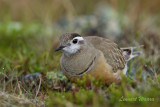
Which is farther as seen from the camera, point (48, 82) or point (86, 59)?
point (48, 82)

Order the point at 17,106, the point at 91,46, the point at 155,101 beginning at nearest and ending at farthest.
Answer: the point at 155,101
the point at 17,106
the point at 91,46

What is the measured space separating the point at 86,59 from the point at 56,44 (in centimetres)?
215

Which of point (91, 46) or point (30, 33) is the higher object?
point (30, 33)

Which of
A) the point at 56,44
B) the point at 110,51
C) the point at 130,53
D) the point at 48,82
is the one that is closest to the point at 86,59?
the point at 110,51

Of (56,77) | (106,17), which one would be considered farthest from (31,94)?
(106,17)

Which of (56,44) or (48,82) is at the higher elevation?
(56,44)

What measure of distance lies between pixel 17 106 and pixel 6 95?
0.27m

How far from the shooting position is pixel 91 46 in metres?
5.87

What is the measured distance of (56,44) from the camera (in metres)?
7.75

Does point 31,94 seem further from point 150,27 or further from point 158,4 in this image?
point 158,4

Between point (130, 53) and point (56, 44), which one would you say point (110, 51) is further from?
point (56, 44)

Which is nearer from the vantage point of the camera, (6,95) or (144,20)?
(6,95)

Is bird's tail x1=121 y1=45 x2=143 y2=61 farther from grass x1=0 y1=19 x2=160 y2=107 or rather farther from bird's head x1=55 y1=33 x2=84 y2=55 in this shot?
bird's head x1=55 y1=33 x2=84 y2=55

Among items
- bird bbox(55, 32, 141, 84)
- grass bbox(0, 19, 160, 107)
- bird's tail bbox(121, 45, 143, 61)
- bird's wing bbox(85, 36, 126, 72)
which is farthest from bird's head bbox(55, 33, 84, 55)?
bird's tail bbox(121, 45, 143, 61)
